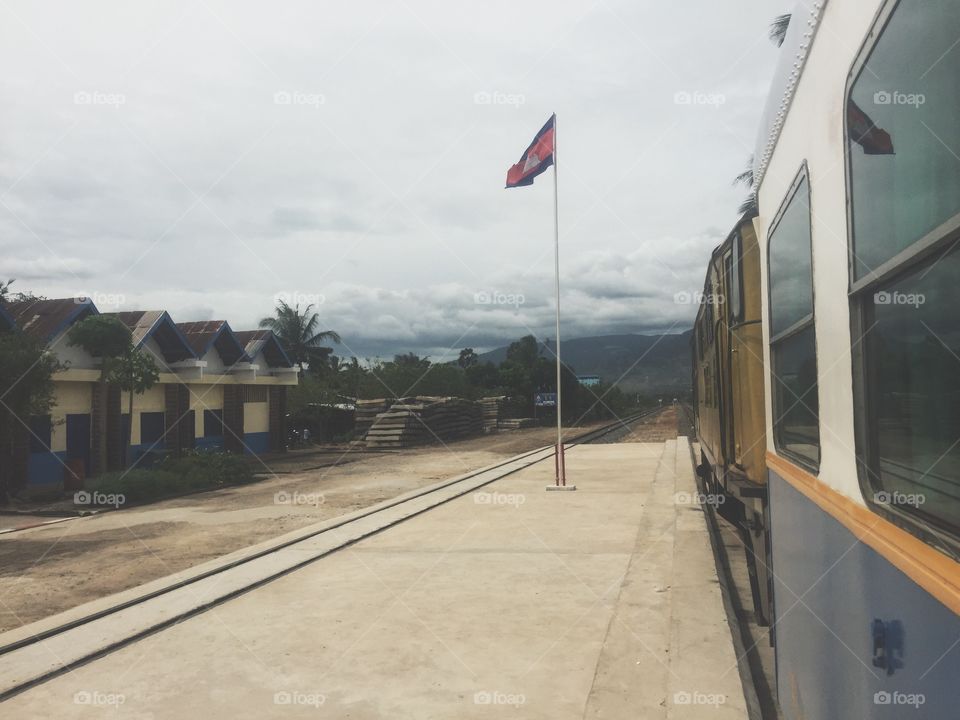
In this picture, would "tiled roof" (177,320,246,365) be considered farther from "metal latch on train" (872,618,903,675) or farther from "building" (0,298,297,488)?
"metal latch on train" (872,618,903,675)

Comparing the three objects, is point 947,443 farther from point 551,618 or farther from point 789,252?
point 551,618

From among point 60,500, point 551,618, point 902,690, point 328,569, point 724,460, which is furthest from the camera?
point 60,500

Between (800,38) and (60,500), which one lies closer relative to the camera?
(800,38)

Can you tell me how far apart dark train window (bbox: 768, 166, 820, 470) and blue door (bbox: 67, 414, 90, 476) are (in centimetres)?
1972

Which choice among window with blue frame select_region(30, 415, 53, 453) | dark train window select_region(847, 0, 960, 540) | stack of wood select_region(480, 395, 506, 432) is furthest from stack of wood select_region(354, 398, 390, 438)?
dark train window select_region(847, 0, 960, 540)

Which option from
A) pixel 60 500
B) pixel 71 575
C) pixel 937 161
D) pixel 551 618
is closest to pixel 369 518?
pixel 71 575

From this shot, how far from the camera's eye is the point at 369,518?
11406mm


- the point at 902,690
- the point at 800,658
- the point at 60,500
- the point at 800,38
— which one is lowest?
the point at 60,500

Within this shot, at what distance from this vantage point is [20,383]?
566 inches

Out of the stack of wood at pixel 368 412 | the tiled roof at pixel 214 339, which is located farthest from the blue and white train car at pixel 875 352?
the stack of wood at pixel 368 412

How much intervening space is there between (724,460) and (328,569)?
4.19 meters

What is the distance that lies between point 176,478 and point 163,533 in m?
5.74

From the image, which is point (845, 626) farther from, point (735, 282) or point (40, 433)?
point (40, 433)

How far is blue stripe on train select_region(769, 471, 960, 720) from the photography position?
1536 mm
